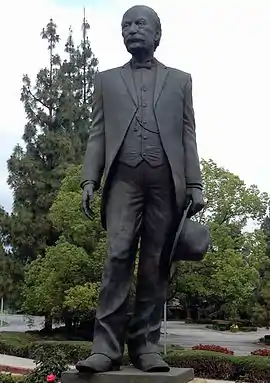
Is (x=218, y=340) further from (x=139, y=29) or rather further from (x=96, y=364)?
(x=139, y=29)

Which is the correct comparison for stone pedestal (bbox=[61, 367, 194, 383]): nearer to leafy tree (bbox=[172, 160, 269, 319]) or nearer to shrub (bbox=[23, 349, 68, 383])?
shrub (bbox=[23, 349, 68, 383])

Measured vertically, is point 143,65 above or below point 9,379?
above

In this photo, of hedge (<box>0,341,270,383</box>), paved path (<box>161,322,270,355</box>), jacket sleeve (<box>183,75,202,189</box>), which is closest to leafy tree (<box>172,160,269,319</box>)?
paved path (<box>161,322,270,355</box>)

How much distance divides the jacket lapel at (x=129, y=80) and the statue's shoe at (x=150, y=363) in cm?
169

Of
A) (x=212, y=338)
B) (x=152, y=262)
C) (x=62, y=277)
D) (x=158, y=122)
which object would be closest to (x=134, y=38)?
(x=158, y=122)

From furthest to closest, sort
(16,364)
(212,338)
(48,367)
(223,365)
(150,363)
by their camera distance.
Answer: (212,338) → (16,364) → (223,365) → (48,367) → (150,363)

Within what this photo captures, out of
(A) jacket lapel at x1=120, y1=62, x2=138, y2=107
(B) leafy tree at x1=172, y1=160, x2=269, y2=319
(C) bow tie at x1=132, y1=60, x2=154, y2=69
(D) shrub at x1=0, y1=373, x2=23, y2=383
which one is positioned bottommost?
(D) shrub at x1=0, y1=373, x2=23, y2=383

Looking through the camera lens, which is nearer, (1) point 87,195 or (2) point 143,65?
(1) point 87,195

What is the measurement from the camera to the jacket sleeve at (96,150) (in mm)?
4734

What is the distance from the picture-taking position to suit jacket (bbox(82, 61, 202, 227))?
4.61 m

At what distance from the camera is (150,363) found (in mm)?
4430

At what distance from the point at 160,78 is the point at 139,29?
14.3 inches

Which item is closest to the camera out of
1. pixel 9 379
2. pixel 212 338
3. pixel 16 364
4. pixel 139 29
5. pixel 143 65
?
pixel 139 29

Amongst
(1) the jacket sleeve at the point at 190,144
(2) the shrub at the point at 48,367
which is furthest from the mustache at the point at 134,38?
(2) the shrub at the point at 48,367
